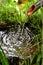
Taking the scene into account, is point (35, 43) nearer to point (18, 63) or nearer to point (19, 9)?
point (18, 63)

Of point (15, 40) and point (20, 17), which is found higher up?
point (20, 17)

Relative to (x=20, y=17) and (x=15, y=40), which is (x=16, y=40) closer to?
(x=15, y=40)

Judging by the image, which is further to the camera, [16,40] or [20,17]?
[20,17]

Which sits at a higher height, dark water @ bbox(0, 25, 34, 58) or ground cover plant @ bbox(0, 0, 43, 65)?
ground cover plant @ bbox(0, 0, 43, 65)

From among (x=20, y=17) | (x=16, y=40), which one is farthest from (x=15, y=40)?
(x=20, y=17)

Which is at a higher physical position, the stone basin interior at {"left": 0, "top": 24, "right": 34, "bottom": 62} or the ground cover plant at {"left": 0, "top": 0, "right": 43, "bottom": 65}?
the ground cover plant at {"left": 0, "top": 0, "right": 43, "bottom": 65}

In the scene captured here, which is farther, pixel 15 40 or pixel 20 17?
pixel 20 17

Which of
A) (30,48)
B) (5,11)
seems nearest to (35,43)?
(30,48)

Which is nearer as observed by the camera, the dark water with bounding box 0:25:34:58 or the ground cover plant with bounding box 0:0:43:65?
the dark water with bounding box 0:25:34:58
